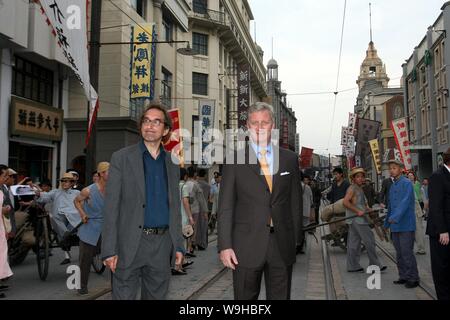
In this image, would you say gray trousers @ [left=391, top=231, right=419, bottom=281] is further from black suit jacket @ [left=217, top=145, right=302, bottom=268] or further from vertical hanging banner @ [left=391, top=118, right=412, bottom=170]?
vertical hanging banner @ [left=391, top=118, right=412, bottom=170]

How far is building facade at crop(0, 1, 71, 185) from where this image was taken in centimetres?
1399

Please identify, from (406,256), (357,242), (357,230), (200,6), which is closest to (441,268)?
(406,256)

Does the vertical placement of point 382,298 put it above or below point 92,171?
below

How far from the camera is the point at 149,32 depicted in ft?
57.2

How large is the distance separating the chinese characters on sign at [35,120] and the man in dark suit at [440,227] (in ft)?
43.1

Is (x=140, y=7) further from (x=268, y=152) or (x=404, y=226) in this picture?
(x=268, y=152)

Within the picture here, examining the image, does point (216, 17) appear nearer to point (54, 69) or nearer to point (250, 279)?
point (54, 69)

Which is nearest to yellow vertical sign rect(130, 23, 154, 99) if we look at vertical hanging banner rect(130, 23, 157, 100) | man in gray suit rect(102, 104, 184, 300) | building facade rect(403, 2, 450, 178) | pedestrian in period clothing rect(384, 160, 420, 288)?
vertical hanging banner rect(130, 23, 157, 100)

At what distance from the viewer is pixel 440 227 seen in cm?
491

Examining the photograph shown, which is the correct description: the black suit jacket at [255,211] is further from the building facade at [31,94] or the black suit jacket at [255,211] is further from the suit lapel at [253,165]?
the building facade at [31,94]

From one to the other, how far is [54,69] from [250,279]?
653 inches

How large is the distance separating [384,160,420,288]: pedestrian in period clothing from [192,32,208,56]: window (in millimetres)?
31221

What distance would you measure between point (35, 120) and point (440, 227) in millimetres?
14253
